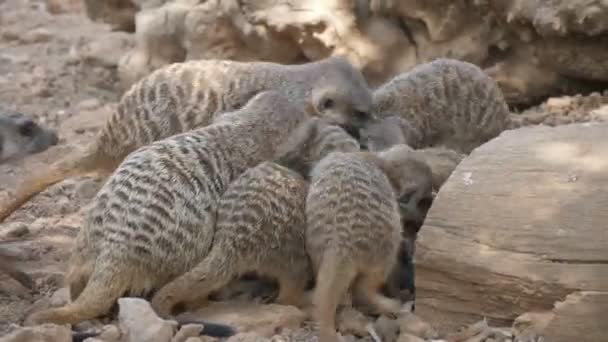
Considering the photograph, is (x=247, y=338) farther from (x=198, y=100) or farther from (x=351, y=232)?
(x=198, y=100)

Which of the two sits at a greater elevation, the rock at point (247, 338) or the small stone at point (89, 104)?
the rock at point (247, 338)

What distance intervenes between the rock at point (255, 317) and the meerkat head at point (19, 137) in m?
1.88

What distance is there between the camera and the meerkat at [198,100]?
3719mm

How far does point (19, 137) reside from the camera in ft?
14.4

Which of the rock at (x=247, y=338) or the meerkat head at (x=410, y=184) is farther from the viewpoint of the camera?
the meerkat head at (x=410, y=184)

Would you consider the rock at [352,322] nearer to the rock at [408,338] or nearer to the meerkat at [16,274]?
the rock at [408,338]

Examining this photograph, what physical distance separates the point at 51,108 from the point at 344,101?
2.56 meters

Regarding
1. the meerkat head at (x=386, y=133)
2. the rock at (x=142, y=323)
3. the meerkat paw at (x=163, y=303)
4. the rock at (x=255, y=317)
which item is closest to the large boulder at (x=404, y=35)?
the meerkat head at (x=386, y=133)

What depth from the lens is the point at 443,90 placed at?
391 centimetres

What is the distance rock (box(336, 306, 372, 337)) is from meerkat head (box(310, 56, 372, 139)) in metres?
1.09

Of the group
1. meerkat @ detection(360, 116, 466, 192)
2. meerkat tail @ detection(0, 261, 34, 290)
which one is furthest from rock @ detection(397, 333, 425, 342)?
meerkat tail @ detection(0, 261, 34, 290)

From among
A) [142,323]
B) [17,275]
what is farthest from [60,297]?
[142,323]

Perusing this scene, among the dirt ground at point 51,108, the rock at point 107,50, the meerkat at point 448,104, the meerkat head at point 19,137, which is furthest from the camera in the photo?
the rock at point 107,50

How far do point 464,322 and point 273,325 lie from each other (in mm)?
490
